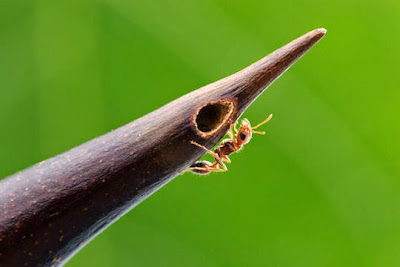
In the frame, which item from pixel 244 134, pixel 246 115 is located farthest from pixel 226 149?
pixel 246 115

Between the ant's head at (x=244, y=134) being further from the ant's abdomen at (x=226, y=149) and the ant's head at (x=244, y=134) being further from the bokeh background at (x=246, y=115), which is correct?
the bokeh background at (x=246, y=115)

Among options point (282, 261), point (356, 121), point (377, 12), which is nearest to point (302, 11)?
point (377, 12)

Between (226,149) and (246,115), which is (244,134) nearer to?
(226,149)

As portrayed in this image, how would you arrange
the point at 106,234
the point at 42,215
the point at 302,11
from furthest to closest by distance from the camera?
1. the point at 302,11
2. the point at 106,234
3. the point at 42,215

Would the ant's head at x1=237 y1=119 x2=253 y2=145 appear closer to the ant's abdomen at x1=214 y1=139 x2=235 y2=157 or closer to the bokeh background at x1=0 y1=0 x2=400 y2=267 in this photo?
the ant's abdomen at x1=214 y1=139 x2=235 y2=157

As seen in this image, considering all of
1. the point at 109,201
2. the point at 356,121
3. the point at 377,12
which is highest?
the point at 377,12

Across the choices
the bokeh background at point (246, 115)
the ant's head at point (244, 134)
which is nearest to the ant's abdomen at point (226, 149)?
the ant's head at point (244, 134)

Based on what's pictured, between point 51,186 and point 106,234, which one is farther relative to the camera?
point 106,234

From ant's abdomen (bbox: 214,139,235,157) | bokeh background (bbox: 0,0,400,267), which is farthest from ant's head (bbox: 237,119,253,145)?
bokeh background (bbox: 0,0,400,267)

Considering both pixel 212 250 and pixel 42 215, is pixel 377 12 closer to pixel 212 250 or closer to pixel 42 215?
pixel 212 250
